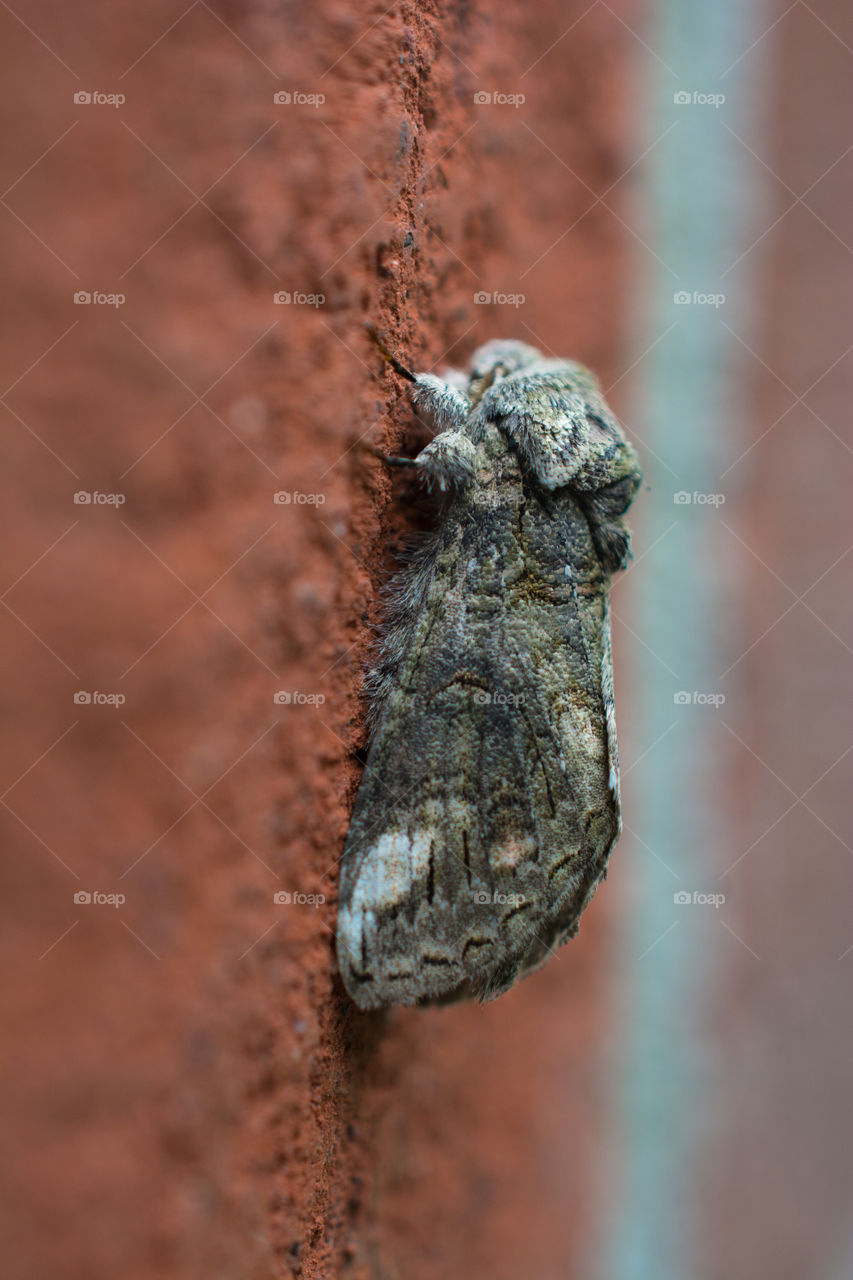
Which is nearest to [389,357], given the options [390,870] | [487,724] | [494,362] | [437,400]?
[437,400]

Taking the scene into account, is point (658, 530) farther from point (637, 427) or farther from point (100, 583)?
point (100, 583)

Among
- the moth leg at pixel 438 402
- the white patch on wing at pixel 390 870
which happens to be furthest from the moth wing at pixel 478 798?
the moth leg at pixel 438 402

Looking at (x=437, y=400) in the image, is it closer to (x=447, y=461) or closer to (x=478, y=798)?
(x=447, y=461)

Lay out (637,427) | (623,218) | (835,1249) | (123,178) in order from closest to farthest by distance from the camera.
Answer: (123,178)
(623,218)
(637,427)
(835,1249)

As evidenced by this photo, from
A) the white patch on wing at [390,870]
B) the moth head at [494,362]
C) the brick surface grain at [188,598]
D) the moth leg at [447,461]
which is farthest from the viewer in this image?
the moth head at [494,362]

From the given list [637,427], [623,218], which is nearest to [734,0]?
[623,218]

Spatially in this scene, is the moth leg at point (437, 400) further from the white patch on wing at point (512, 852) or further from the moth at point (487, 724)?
the white patch on wing at point (512, 852)

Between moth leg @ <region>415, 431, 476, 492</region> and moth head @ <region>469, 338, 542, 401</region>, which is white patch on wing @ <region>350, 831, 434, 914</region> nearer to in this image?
moth leg @ <region>415, 431, 476, 492</region>
